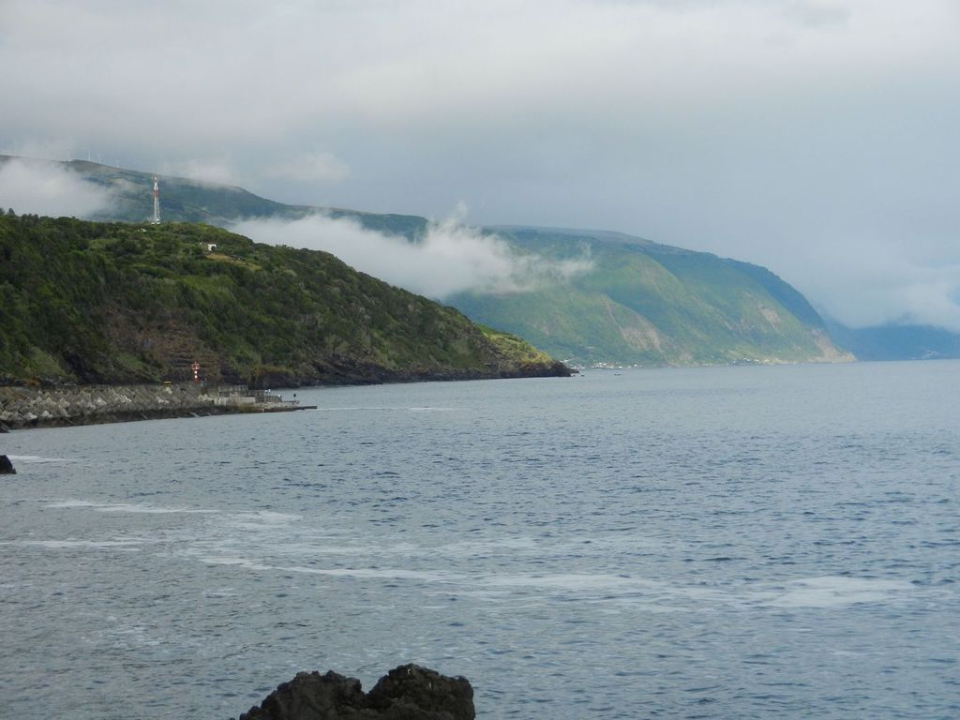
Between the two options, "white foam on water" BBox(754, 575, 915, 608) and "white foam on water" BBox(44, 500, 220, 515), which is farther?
"white foam on water" BBox(44, 500, 220, 515)

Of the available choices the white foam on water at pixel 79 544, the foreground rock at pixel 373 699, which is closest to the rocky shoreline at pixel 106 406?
the white foam on water at pixel 79 544

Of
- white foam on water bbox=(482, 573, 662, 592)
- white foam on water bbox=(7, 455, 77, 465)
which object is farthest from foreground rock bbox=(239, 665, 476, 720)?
white foam on water bbox=(7, 455, 77, 465)

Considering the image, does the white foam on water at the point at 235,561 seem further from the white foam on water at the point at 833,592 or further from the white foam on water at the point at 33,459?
the white foam on water at the point at 33,459

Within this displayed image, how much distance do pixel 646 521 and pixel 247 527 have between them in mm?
14743

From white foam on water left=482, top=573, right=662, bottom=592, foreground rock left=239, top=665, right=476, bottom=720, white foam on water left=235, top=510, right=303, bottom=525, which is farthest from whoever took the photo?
white foam on water left=235, top=510, right=303, bottom=525

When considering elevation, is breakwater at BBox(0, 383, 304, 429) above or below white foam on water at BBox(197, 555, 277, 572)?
above

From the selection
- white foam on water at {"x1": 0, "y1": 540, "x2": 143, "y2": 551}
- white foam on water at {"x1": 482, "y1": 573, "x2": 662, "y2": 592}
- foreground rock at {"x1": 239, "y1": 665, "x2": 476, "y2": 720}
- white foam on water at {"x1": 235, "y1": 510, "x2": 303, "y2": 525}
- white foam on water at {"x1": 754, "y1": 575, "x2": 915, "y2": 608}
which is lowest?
white foam on water at {"x1": 235, "y1": 510, "x2": 303, "y2": 525}

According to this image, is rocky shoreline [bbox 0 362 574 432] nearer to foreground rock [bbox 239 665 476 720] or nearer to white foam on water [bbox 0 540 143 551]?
white foam on water [bbox 0 540 143 551]

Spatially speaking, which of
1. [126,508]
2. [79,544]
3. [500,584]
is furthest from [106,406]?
[500,584]

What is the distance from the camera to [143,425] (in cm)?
11494

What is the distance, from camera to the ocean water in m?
22.2

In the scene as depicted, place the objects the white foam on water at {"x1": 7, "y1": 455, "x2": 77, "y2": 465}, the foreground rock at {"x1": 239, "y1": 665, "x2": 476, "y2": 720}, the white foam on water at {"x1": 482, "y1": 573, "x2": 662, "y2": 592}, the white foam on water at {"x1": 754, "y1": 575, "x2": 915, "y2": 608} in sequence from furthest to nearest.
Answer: the white foam on water at {"x1": 7, "y1": 455, "x2": 77, "y2": 465}
the white foam on water at {"x1": 482, "y1": 573, "x2": 662, "y2": 592}
the white foam on water at {"x1": 754, "y1": 575, "x2": 915, "y2": 608}
the foreground rock at {"x1": 239, "y1": 665, "x2": 476, "y2": 720}

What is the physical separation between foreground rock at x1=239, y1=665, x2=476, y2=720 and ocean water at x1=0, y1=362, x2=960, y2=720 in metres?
2.98

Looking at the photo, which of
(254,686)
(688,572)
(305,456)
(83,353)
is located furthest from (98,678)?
(83,353)
